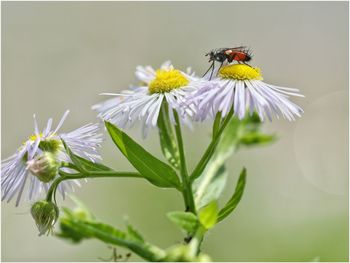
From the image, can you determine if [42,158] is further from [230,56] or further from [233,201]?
[230,56]

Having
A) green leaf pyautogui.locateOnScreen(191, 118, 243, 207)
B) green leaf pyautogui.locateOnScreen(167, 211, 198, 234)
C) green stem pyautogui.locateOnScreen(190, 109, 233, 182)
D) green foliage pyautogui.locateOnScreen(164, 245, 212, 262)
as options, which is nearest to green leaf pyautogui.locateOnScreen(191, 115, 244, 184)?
green leaf pyautogui.locateOnScreen(191, 118, 243, 207)

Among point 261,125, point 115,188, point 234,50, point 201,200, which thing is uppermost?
point 234,50

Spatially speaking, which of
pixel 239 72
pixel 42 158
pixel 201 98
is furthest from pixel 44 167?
pixel 239 72

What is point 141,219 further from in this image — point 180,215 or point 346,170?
point 180,215

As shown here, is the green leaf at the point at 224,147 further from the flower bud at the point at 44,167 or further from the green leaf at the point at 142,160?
the flower bud at the point at 44,167

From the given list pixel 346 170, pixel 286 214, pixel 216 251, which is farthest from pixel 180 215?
pixel 346 170

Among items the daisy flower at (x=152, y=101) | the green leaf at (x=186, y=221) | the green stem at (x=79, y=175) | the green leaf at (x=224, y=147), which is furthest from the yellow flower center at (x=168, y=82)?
the green leaf at (x=186, y=221)
